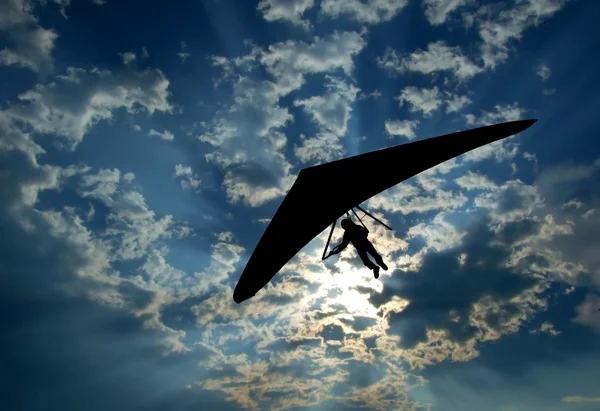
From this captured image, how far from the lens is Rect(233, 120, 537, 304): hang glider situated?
1041 cm

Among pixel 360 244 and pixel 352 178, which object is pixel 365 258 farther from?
pixel 352 178

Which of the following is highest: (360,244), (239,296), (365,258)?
(360,244)

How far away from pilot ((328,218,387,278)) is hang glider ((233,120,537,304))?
179cm

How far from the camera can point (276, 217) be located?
11523 millimetres

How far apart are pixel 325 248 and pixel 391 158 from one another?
441 centimetres

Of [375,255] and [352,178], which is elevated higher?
[352,178]

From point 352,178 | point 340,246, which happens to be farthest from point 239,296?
point 352,178

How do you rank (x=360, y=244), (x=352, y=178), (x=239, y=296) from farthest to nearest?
(x=239, y=296)
(x=360, y=244)
(x=352, y=178)

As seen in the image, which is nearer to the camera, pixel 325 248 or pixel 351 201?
pixel 351 201

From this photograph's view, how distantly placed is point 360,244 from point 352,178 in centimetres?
386

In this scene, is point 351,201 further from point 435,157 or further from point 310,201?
point 435,157

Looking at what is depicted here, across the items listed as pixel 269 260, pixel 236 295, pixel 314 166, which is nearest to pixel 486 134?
pixel 314 166

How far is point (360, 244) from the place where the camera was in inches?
545

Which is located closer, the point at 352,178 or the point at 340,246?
the point at 352,178
